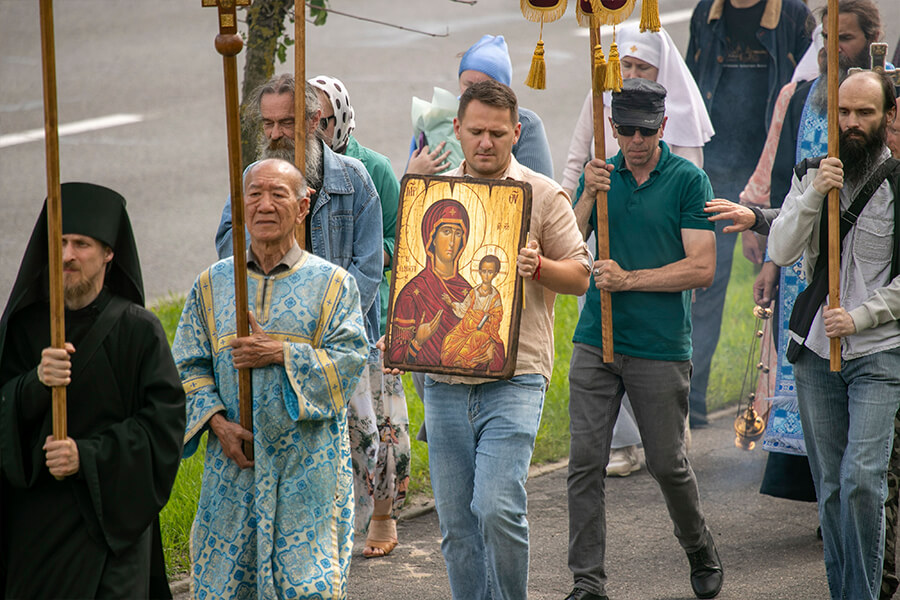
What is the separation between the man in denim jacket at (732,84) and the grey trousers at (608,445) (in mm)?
2719

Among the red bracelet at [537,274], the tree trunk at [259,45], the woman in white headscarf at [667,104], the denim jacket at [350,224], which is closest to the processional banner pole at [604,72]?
the red bracelet at [537,274]

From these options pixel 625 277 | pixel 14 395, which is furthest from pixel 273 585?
pixel 625 277

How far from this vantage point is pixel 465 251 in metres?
5.44

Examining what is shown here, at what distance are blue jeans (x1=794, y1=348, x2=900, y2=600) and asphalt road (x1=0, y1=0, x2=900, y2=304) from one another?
6634 millimetres

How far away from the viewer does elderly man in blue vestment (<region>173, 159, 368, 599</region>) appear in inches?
191

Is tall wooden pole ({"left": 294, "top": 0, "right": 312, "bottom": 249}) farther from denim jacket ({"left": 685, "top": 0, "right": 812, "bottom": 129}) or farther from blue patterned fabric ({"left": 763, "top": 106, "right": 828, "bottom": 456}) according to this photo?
denim jacket ({"left": 685, "top": 0, "right": 812, "bottom": 129})

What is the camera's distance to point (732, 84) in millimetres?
9195

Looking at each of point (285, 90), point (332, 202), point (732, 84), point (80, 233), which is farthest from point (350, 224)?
point (732, 84)

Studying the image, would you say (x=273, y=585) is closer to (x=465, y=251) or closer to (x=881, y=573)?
(x=465, y=251)

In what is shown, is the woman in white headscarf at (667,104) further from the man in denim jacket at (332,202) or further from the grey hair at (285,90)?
the grey hair at (285,90)

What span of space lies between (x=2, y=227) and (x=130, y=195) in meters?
1.37

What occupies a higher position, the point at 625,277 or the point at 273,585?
the point at 625,277

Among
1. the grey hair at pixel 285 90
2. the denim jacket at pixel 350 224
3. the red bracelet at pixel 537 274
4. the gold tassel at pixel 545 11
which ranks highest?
the gold tassel at pixel 545 11

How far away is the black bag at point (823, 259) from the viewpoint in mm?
5727
